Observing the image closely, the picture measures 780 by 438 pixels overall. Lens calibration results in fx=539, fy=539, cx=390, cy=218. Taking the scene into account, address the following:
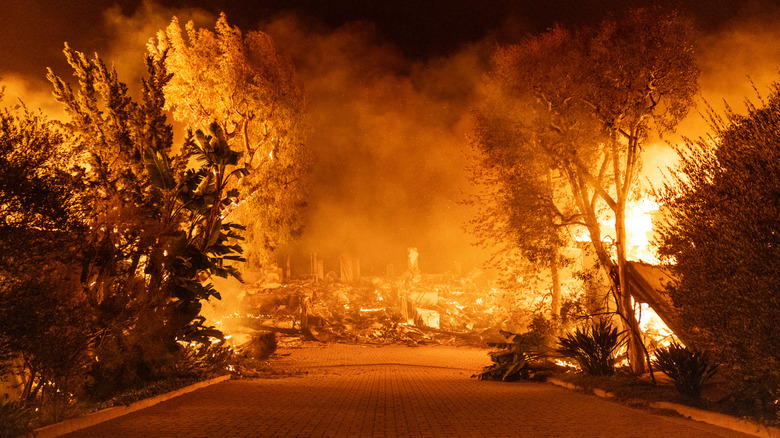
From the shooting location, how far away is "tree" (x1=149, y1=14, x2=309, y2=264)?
71.7 ft

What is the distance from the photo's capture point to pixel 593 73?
13.7 metres

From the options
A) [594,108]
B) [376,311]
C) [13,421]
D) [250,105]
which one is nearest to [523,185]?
[594,108]

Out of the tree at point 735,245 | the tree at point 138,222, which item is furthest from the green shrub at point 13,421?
the tree at point 735,245

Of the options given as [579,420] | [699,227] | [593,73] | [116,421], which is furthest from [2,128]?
[593,73]

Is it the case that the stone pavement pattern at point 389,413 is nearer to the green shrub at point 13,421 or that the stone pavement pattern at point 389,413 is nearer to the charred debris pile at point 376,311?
the green shrub at point 13,421

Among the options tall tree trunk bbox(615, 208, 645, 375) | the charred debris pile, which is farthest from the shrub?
the charred debris pile

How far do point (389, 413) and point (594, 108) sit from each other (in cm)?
927

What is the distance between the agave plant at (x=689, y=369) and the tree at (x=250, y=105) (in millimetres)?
16468

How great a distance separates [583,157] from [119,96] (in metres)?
12.3

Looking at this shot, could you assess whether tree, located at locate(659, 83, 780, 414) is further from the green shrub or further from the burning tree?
the green shrub

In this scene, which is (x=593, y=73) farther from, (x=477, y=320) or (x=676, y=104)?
(x=477, y=320)

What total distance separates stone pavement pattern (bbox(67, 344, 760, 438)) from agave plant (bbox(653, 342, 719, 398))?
0.82 metres

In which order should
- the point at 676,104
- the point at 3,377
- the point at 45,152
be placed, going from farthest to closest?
the point at 676,104 < the point at 45,152 < the point at 3,377

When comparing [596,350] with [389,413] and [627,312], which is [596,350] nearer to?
[627,312]
